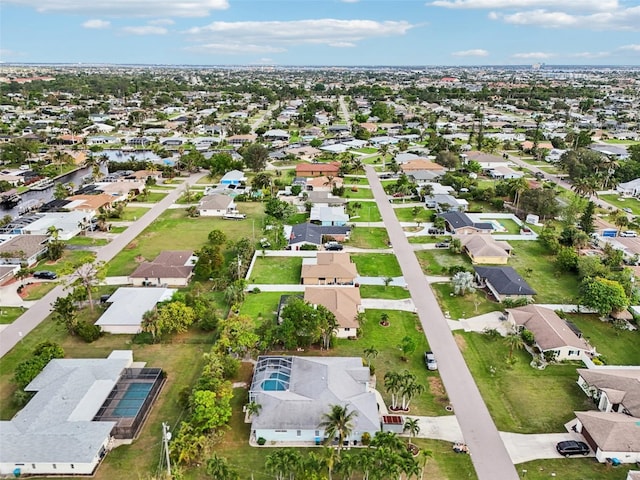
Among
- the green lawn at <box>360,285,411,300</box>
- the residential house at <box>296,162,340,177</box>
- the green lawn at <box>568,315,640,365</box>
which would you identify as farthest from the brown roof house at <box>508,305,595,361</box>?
the residential house at <box>296,162,340,177</box>

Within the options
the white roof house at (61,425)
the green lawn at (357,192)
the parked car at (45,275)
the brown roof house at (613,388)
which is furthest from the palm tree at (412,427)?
the green lawn at (357,192)

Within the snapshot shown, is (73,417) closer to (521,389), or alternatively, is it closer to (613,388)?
(521,389)

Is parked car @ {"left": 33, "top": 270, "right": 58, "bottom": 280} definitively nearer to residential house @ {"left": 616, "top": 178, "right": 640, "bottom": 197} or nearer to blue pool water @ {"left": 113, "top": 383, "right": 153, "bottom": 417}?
blue pool water @ {"left": 113, "top": 383, "right": 153, "bottom": 417}

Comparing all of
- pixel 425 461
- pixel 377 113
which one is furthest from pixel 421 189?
pixel 377 113

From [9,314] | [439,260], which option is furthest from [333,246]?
[9,314]

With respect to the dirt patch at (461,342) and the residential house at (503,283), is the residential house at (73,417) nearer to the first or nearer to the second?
the dirt patch at (461,342)

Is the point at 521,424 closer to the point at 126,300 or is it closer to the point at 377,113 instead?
the point at 126,300
